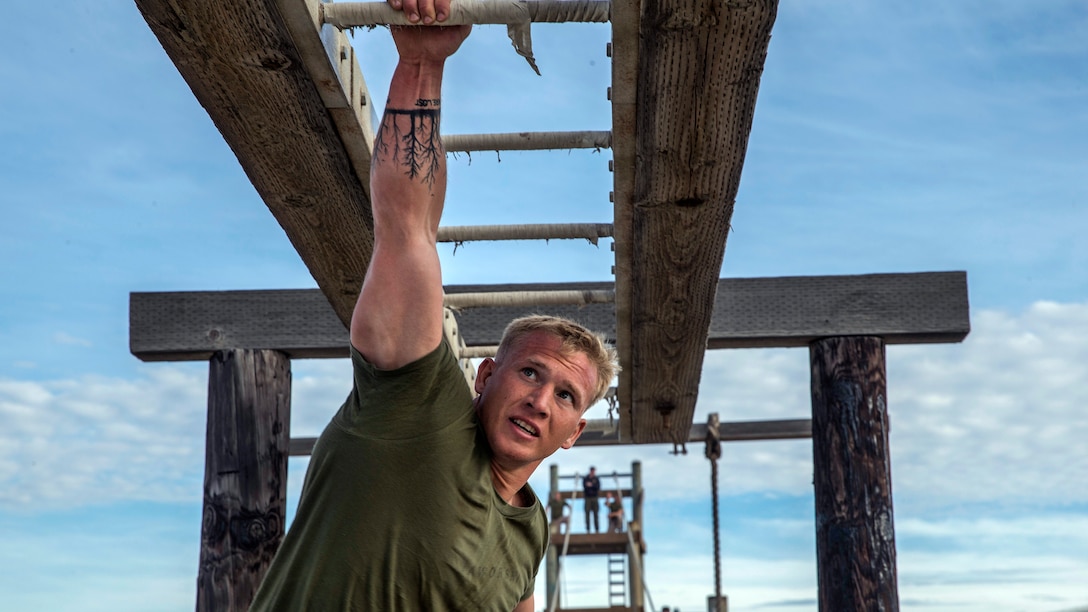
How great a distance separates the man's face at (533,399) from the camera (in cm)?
215

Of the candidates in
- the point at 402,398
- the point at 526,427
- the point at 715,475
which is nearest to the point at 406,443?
the point at 402,398

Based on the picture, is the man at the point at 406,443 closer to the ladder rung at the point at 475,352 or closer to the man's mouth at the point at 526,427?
the man's mouth at the point at 526,427

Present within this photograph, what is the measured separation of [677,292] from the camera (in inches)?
143

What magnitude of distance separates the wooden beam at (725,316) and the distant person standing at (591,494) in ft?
29.3

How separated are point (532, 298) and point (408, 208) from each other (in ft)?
6.44

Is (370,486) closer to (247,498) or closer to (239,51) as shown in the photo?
(239,51)

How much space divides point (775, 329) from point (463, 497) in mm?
3313

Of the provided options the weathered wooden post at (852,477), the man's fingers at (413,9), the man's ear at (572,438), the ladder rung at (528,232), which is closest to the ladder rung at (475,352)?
the ladder rung at (528,232)

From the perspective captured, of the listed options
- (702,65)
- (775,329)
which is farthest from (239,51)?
(775,329)

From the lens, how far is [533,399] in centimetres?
219

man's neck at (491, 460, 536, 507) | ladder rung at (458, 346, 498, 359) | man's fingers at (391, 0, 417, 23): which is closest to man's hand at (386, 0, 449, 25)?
man's fingers at (391, 0, 417, 23)

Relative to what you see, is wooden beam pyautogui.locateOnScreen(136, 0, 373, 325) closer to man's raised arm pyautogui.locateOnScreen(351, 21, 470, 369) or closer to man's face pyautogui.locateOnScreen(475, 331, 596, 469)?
man's raised arm pyautogui.locateOnScreen(351, 21, 470, 369)

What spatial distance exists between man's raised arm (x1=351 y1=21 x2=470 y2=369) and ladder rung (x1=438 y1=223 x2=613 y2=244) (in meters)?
1.26

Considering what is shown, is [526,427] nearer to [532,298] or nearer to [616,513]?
[532,298]
